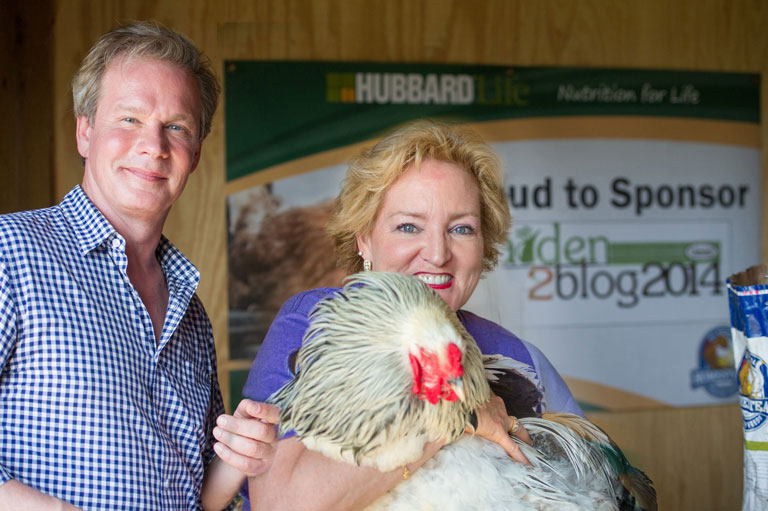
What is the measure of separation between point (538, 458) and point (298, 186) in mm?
1934

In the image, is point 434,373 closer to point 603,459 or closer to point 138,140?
point 603,459

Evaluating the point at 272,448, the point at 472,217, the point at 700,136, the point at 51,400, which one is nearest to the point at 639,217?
the point at 700,136

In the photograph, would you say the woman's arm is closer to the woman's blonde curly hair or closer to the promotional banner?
the woman's blonde curly hair

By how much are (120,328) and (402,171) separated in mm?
727

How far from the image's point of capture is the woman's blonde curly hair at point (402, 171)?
1.71 metres

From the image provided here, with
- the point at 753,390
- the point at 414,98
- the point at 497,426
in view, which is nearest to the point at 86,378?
the point at 497,426

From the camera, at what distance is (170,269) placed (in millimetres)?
1660

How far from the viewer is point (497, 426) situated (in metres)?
1.32

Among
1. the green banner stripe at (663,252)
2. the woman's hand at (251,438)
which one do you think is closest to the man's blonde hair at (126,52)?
the woman's hand at (251,438)

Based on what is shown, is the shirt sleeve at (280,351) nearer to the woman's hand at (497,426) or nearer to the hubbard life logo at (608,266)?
the woman's hand at (497,426)

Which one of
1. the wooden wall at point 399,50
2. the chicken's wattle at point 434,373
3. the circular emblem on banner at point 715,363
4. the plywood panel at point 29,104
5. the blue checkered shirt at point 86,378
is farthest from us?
the circular emblem on banner at point 715,363

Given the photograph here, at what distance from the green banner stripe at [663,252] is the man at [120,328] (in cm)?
230

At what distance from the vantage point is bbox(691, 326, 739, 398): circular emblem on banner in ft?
11.5

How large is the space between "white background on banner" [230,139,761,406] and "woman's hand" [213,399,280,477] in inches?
78.6
